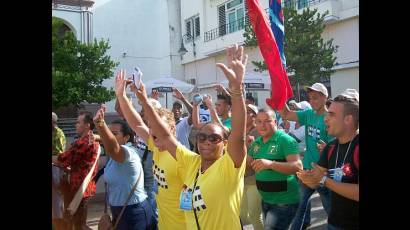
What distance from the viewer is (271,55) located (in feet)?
15.0

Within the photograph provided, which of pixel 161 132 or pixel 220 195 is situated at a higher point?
pixel 161 132

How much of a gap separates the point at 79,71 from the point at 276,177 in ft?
28.8

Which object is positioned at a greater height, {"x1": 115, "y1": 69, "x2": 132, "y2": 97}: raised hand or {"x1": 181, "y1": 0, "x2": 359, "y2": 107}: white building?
{"x1": 181, "y1": 0, "x2": 359, "y2": 107}: white building

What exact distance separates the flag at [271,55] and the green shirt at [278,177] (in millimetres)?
476

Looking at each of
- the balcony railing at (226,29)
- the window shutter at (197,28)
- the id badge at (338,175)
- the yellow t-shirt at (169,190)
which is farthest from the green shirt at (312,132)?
the window shutter at (197,28)

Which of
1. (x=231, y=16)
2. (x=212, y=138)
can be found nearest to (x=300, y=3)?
(x=231, y=16)

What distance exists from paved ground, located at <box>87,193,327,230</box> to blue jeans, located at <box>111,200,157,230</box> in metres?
2.29

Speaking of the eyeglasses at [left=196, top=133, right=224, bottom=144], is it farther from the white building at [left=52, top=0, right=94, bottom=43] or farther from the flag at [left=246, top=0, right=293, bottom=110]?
the white building at [left=52, top=0, right=94, bottom=43]

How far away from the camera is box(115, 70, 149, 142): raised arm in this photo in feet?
13.0

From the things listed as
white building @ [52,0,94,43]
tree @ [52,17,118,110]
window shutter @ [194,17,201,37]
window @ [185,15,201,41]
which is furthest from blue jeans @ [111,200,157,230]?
window shutter @ [194,17,201,37]

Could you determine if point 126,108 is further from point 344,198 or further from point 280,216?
point 344,198
